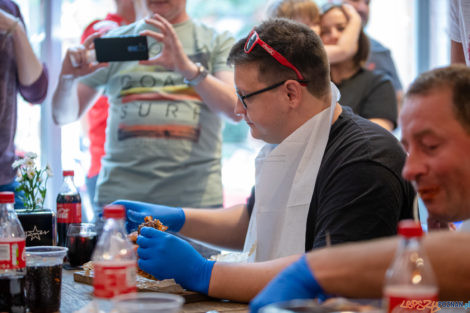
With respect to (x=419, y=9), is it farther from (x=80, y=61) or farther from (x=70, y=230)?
(x=70, y=230)

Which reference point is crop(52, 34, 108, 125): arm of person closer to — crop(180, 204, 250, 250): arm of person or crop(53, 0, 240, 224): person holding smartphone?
crop(53, 0, 240, 224): person holding smartphone

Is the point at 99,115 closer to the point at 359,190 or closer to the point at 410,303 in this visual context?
the point at 359,190

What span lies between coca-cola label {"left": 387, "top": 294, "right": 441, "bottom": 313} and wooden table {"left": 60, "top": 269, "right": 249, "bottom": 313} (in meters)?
0.46

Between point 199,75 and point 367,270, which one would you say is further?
point 199,75

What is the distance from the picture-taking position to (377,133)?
63.8 inches

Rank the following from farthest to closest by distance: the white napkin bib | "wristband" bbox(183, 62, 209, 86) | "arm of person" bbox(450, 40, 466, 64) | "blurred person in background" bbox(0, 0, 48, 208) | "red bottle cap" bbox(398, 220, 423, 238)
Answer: "wristband" bbox(183, 62, 209, 86) < "blurred person in background" bbox(0, 0, 48, 208) < "arm of person" bbox(450, 40, 466, 64) < the white napkin bib < "red bottle cap" bbox(398, 220, 423, 238)

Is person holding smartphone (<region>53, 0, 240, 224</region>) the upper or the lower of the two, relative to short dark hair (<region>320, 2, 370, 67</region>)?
lower

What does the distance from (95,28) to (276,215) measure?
136 centimetres

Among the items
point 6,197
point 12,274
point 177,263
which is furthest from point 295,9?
point 12,274

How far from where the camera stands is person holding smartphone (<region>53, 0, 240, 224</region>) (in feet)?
7.85

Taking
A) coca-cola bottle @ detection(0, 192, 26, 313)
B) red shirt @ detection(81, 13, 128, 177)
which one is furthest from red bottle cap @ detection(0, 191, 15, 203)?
red shirt @ detection(81, 13, 128, 177)

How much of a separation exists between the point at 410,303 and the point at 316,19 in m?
2.11

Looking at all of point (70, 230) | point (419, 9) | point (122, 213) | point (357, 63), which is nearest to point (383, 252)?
point (122, 213)

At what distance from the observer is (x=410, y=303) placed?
2.96 ft
